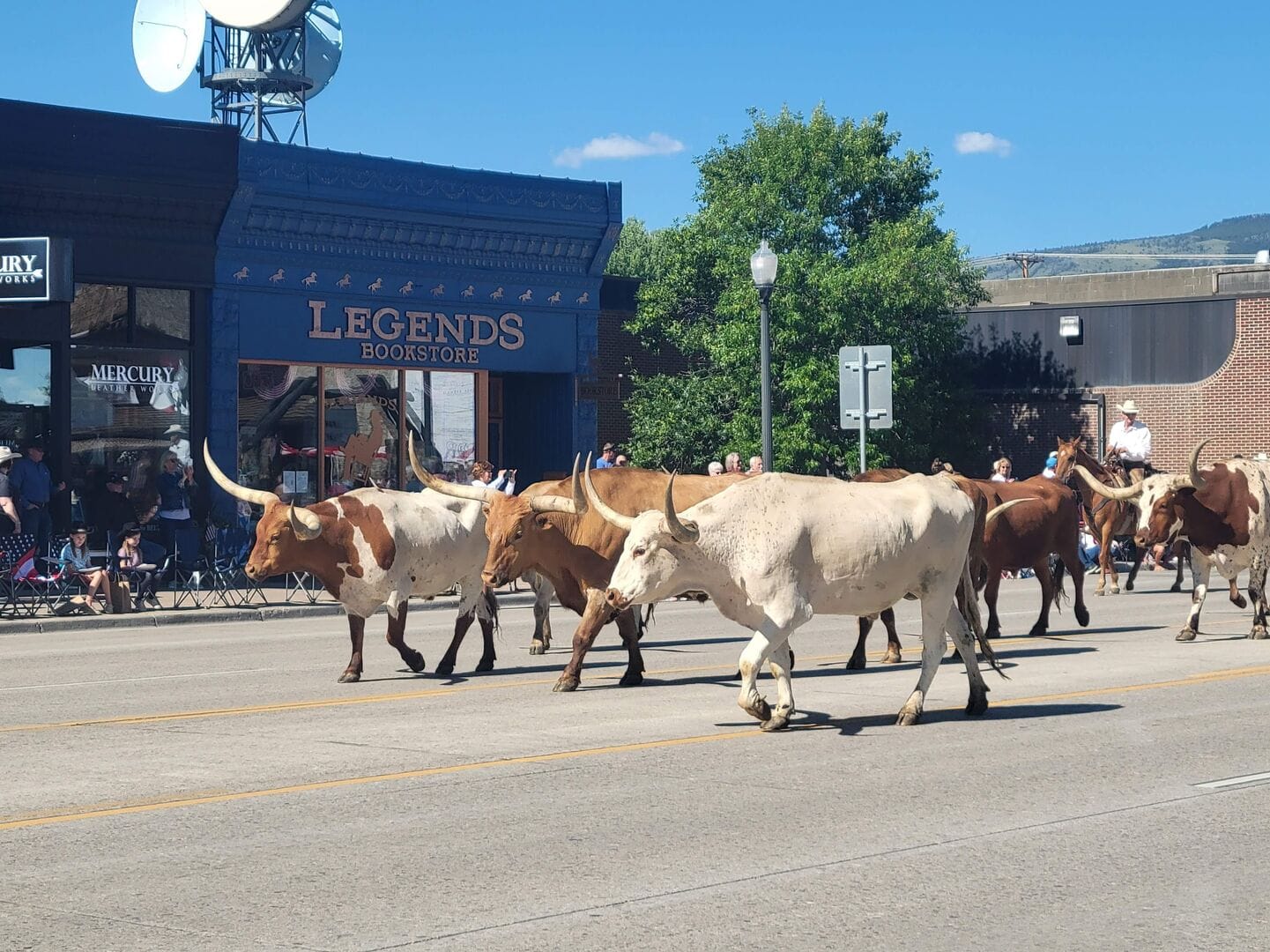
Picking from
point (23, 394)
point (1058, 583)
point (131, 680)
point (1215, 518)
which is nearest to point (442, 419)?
point (23, 394)

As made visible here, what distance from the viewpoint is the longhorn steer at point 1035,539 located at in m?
19.2

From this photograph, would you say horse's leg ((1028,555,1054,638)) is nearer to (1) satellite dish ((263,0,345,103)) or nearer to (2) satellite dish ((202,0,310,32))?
(2) satellite dish ((202,0,310,32))

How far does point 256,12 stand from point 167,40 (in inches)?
107

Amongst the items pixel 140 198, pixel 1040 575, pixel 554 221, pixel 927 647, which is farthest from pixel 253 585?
pixel 927 647

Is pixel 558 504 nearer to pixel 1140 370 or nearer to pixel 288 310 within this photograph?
pixel 288 310

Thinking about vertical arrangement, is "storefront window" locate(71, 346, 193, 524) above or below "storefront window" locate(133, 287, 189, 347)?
below

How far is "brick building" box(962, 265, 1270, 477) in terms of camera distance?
4128 centimetres

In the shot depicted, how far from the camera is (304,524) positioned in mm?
15477

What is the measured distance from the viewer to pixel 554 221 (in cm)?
3553

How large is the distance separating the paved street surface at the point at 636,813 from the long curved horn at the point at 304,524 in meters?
1.28

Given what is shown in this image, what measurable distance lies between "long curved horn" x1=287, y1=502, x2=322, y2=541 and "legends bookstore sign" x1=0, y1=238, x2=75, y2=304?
12.6 meters

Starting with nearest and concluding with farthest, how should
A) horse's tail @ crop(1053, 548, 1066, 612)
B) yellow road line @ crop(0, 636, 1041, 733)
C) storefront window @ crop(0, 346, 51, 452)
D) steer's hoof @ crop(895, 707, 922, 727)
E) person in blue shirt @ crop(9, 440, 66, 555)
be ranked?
1. steer's hoof @ crop(895, 707, 922, 727)
2. yellow road line @ crop(0, 636, 1041, 733)
3. horse's tail @ crop(1053, 548, 1066, 612)
4. person in blue shirt @ crop(9, 440, 66, 555)
5. storefront window @ crop(0, 346, 51, 452)

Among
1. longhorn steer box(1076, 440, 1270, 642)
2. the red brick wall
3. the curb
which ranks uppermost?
the red brick wall

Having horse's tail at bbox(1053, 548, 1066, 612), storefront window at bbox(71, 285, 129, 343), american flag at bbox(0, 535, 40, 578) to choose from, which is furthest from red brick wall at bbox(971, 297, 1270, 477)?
american flag at bbox(0, 535, 40, 578)
